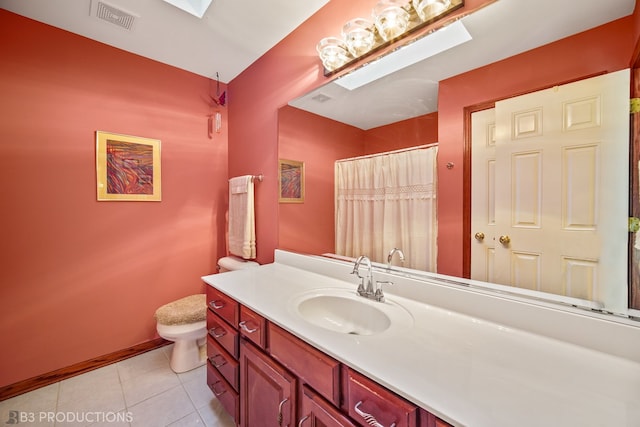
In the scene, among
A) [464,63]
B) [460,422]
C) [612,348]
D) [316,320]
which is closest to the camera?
[460,422]

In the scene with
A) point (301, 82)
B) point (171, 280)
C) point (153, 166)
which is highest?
point (301, 82)

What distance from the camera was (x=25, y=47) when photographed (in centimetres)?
162

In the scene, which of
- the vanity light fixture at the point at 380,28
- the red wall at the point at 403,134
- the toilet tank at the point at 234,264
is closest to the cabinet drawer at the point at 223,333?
the toilet tank at the point at 234,264

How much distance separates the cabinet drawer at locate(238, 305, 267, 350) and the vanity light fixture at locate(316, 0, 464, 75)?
4.53 feet

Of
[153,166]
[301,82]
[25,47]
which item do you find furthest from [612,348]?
[25,47]

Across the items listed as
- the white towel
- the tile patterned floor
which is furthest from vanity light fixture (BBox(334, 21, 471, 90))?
the tile patterned floor

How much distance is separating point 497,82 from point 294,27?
1.39 metres

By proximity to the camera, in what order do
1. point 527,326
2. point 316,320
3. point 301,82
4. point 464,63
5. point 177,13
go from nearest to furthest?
point 527,326 → point 464,63 → point 316,320 → point 177,13 → point 301,82

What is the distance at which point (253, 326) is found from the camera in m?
1.08

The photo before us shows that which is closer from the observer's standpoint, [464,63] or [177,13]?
[464,63]

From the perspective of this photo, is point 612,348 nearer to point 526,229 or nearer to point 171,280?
point 526,229

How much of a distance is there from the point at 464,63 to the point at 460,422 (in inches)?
44.7

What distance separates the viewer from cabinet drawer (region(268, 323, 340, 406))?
2.42 feet

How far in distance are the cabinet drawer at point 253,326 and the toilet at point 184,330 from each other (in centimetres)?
86
